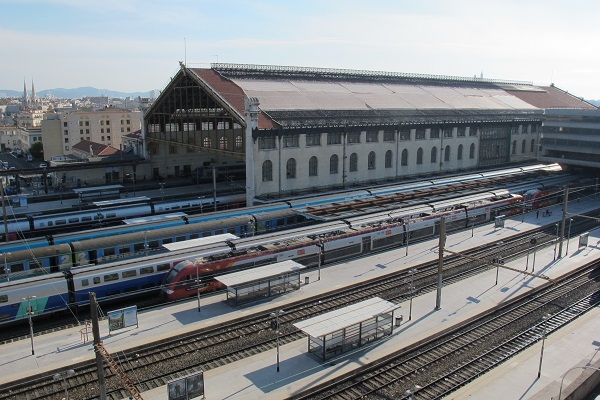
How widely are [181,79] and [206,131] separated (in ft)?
29.4

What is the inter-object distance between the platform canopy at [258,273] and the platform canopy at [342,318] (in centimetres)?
Answer: 701

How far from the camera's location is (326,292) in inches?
1417

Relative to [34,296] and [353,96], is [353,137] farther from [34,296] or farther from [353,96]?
[34,296]

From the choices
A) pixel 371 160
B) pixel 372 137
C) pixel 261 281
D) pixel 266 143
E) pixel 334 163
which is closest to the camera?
pixel 261 281

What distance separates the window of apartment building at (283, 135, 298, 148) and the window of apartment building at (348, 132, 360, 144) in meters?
8.36

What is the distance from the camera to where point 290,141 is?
6031 centimetres

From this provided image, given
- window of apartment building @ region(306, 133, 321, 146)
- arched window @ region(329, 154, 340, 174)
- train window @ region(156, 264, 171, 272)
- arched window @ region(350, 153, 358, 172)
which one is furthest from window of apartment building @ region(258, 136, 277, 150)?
train window @ region(156, 264, 171, 272)

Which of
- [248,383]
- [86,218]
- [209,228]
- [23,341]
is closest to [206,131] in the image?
[86,218]

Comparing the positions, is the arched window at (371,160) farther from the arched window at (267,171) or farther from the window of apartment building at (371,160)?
the arched window at (267,171)

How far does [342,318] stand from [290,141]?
35.5 metres

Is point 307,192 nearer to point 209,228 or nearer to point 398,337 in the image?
point 209,228

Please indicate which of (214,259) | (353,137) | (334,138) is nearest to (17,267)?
(214,259)

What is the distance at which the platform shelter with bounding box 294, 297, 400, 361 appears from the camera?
87.0ft

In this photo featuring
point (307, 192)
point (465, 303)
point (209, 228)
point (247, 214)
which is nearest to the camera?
point (465, 303)
